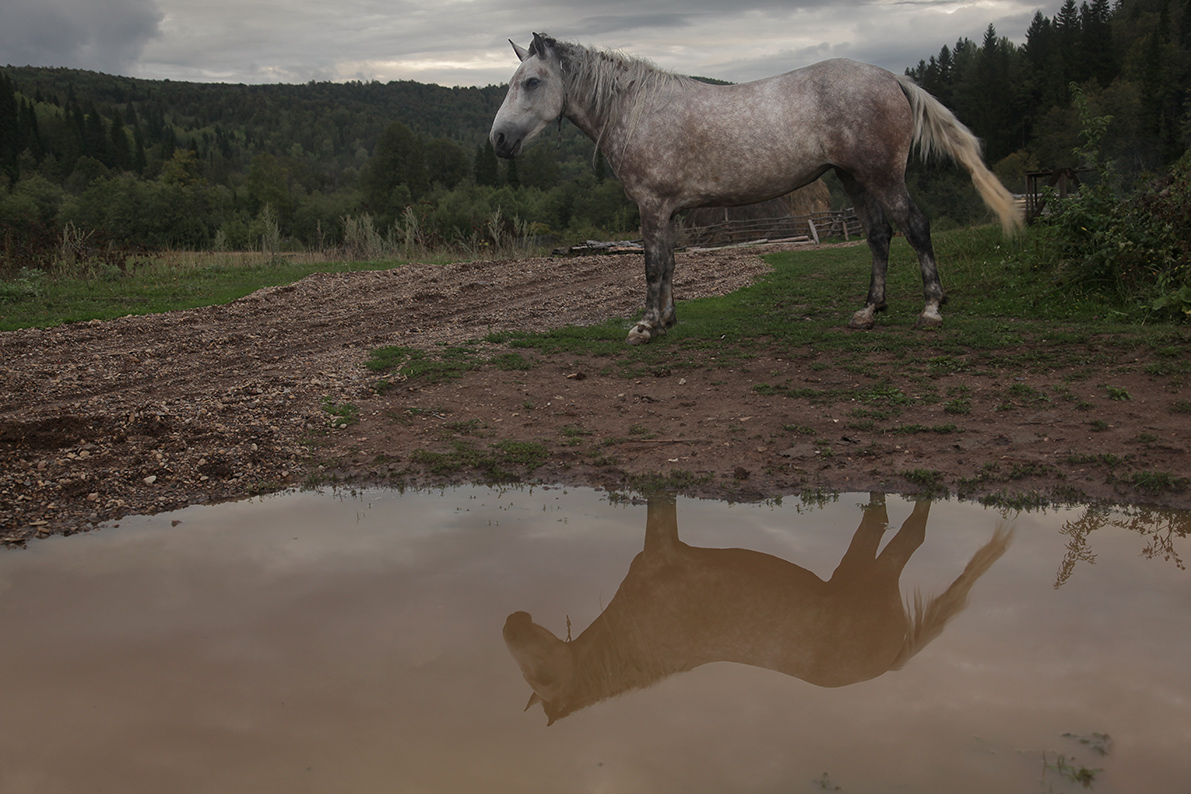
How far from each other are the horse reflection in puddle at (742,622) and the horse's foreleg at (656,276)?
3.92m

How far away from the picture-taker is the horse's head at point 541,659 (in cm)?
232

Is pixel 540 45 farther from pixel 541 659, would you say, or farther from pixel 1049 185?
pixel 1049 185

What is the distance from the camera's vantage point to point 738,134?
6.73 metres

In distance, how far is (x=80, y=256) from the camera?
529 inches

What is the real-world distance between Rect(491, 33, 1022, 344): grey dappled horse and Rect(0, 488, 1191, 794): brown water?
3889 millimetres

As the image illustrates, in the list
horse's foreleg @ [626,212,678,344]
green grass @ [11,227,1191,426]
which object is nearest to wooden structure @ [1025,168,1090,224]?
green grass @ [11,227,1191,426]

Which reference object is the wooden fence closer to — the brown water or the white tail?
the white tail

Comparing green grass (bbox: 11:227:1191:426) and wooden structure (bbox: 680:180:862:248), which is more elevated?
wooden structure (bbox: 680:180:862:248)

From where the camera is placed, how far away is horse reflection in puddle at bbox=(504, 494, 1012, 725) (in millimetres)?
2445

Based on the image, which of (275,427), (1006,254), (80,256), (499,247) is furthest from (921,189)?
(275,427)

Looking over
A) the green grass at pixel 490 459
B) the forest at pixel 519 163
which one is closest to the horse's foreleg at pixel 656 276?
the green grass at pixel 490 459

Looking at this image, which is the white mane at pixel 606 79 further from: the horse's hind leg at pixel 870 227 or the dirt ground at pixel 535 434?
the dirt ground at pixel 535 434

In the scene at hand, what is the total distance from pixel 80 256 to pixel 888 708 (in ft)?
49.3

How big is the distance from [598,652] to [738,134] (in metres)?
5.25
